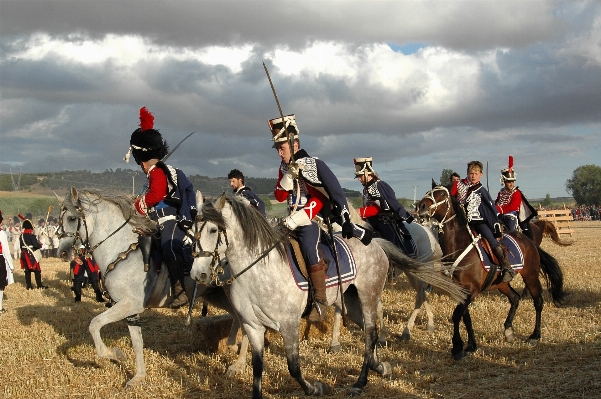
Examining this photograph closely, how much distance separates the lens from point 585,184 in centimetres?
11044

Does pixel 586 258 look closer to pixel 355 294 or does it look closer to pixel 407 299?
pixel 407 299

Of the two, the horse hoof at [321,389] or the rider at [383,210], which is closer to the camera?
the horse hoof at [321,389]

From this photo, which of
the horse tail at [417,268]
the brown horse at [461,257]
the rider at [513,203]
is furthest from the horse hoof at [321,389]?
the rider at [513,203]

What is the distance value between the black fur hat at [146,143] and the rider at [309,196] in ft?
6.60

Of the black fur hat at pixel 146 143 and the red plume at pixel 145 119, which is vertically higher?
the red plume at pixel 145 119

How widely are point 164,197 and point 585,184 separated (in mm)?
115708

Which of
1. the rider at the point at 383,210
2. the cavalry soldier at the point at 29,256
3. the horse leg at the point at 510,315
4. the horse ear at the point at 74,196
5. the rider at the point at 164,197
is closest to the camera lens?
the horse ear at the point at 74,196

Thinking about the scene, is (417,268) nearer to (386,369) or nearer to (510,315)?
(386,369)

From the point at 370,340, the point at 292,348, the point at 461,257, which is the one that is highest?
the point at 461,257

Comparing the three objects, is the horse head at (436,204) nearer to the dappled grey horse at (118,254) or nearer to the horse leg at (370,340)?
the horse leg at (370,340)

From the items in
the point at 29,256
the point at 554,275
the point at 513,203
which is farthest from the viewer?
the point at 29,256

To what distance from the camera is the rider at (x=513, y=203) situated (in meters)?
14.2

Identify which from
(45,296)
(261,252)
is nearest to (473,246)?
(261,252)

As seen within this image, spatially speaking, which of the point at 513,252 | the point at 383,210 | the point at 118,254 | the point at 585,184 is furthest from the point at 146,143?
the point at 585,184
